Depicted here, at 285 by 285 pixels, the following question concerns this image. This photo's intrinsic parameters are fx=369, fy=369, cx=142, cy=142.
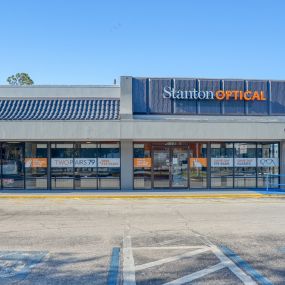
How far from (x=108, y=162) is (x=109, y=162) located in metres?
0.05

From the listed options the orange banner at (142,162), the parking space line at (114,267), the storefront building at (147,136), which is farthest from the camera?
the orange banner at (142,162)

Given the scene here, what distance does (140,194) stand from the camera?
18.0m

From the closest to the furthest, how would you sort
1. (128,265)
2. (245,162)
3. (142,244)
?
(128,265) < (142,244) < (245,162)

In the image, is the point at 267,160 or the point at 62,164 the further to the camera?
the point at 267,160

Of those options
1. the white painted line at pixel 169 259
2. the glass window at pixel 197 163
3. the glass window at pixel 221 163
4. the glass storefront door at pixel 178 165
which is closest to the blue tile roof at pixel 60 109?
the glass storefront door at pixel 178 165

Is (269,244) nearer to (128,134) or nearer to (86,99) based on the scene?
(128,134)

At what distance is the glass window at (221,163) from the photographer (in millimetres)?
20125

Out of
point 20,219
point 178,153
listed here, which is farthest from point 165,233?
point 178,153

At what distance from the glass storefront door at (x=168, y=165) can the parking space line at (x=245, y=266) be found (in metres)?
11.7

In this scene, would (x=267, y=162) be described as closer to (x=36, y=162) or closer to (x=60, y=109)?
(x=60, y=109)

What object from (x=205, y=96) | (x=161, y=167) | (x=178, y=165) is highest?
(x=205, y=96)

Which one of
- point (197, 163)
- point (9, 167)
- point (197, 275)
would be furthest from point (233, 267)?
point (9, 167)

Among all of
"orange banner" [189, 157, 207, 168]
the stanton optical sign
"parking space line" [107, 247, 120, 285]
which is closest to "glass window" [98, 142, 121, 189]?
"orange banner" [189, 157, 207, 168]

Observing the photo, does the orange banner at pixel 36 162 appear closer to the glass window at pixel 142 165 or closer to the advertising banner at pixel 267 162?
the glass window at pixel 142 165
